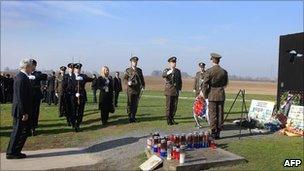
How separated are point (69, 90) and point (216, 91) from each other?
4612mm

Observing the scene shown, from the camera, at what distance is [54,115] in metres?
17.5

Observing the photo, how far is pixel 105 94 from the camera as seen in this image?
1466cm

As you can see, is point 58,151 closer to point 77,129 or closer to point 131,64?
point 77,129

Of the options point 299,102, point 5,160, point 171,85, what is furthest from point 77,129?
point 299,102

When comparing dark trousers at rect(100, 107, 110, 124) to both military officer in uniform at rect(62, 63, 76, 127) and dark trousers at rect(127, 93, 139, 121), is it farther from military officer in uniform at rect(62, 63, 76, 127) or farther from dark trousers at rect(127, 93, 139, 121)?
military officer in uniform at rect(62, 63, 76, 127)

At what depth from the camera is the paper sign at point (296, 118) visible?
503 inches

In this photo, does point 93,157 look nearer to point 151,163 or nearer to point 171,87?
point 151,163

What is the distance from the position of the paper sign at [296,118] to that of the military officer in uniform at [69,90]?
20.9 ft

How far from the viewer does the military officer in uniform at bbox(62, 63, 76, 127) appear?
1350cm

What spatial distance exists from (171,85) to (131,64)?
1.62 metres

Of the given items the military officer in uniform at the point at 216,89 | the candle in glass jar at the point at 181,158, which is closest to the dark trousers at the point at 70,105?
the military officer in uniform at the point at 216,89

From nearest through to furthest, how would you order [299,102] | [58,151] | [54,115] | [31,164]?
[31,164]
[58,151]
[299,102]
[54,115]

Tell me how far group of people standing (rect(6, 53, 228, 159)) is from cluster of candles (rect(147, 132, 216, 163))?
1374 mm

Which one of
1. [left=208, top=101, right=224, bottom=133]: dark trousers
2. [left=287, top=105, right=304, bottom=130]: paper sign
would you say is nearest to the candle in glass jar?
[left=208, top=101, right=224, bottom=133]: dark trousers
